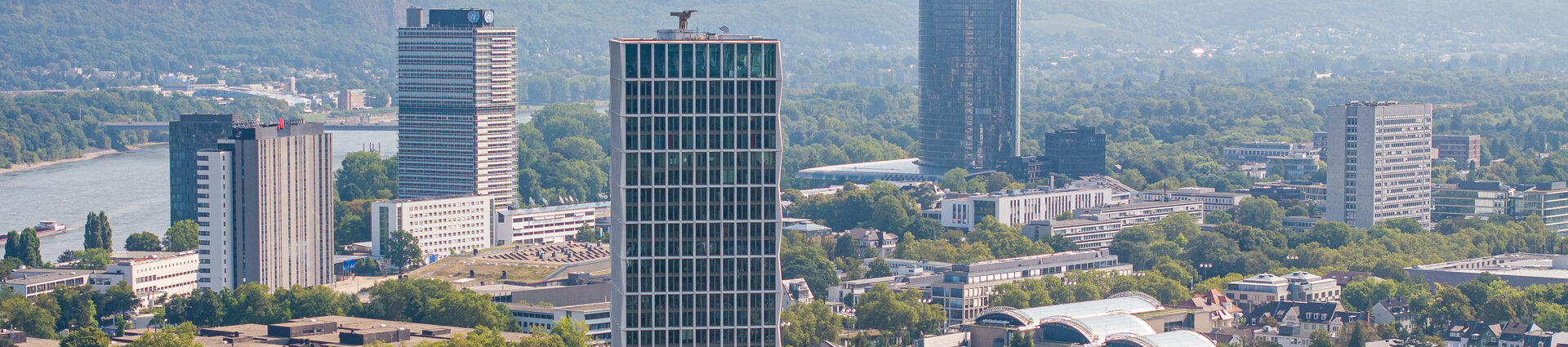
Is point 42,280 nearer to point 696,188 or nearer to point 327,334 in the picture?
point 327,334

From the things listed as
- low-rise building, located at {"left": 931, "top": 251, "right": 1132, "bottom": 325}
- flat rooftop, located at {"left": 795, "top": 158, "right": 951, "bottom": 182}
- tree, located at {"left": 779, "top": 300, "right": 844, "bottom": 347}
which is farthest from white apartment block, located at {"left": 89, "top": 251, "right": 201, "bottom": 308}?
flat rooftop, located at {"left": 795, "top": 158, "right": 951, "bottom": 182}

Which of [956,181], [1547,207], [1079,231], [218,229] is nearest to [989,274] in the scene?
[1079,231]

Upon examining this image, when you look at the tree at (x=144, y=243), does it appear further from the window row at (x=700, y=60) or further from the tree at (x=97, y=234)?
the window row at (x=700, y=60)

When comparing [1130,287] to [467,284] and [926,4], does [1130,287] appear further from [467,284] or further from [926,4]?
[926,4]

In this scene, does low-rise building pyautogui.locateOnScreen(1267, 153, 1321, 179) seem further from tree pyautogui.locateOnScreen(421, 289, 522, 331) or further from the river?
tree pyautogui.locateOnScreen(421, 289, 522, 331)

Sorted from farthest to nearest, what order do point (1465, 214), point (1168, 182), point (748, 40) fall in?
point (1168, 182), point (1465, 214), point (748, 40)

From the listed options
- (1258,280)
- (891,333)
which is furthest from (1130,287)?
(891,333)
